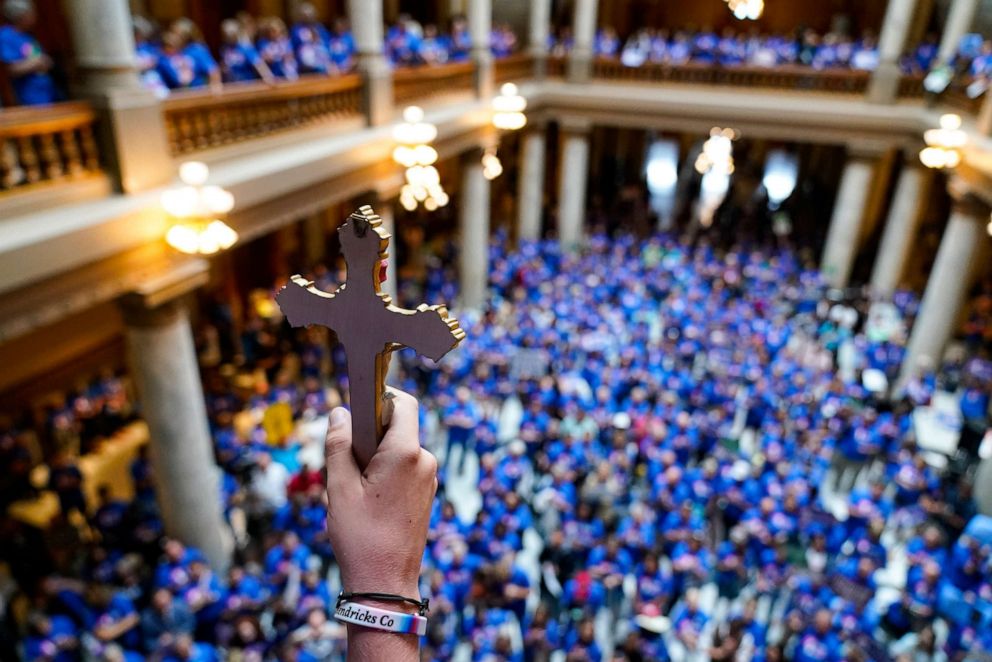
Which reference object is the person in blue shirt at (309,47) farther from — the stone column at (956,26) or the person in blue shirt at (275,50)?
the stone column at (956,26)

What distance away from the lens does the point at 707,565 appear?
798 centimetres

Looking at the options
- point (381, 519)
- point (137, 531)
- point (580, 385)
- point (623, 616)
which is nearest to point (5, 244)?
point (137, 531)

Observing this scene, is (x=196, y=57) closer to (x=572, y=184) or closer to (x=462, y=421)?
(x=462, y=421)

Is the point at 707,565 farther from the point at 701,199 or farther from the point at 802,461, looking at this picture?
the point at 701,199

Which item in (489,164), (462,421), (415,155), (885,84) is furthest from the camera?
(885,84)

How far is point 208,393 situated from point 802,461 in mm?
8593

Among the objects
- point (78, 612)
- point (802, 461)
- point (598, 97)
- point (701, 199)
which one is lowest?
point (701, 199)

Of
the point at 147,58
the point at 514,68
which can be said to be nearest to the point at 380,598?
the point at 147,58

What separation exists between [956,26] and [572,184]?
8.57 m

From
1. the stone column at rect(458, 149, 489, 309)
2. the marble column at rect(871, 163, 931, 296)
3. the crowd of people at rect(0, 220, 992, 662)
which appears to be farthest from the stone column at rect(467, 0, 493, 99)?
the marble column at rect(871, 163, 931, 296)

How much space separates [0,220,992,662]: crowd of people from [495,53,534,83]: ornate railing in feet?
18.0

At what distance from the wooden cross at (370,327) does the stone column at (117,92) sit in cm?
538

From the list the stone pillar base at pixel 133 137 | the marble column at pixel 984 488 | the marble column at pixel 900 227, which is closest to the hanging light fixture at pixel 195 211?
the stone pillar base at pixel 133 137

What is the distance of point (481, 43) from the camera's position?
1405 centimetres
